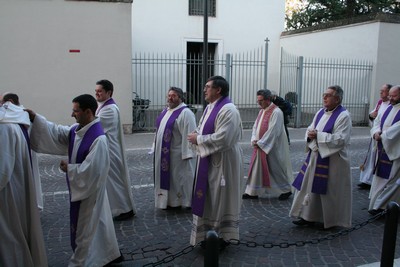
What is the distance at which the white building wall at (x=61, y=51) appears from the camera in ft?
38.8

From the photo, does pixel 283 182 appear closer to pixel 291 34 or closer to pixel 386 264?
pixel 386 264

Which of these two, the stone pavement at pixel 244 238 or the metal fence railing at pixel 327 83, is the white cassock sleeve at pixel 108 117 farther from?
the metal fence railing at pixel 327 83

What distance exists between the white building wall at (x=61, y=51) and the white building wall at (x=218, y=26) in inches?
217

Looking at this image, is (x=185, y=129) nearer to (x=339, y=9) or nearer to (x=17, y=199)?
(x=17, y=199)

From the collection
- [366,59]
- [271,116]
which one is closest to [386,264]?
[271,116]

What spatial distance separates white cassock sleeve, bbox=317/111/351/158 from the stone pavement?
1015mm

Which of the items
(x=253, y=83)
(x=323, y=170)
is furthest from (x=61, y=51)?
(x=323, y=170)

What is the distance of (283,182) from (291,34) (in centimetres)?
1456

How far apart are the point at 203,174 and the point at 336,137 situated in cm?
177

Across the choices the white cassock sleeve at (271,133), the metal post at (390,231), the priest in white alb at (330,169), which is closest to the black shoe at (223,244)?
the priest in white alb at (330,169)

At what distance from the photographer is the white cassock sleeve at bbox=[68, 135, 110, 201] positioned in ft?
11.4

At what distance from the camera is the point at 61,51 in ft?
40.2

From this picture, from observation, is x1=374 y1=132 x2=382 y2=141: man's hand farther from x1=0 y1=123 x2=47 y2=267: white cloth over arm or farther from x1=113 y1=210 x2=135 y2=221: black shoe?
x1=0 y1=123 x2=47 y2=267: white cloth over arm

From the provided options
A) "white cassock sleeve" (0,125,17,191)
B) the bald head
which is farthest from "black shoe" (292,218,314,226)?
"white cassock sleeve" (0,125,17,191)
